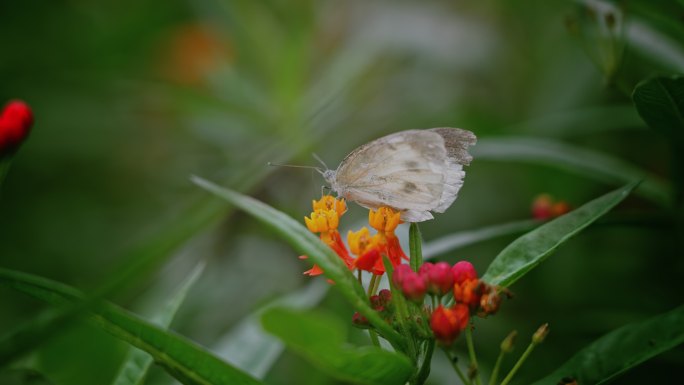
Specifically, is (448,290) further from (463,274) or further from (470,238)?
(470,238)

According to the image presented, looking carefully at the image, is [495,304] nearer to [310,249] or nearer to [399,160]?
[310,249]

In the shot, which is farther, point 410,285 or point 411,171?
point 411,171

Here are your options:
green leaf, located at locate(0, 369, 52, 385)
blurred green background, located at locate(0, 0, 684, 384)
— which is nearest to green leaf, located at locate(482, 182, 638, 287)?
blurred green background, located at locate(0, 0, 684, 384)

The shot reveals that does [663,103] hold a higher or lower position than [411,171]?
higher

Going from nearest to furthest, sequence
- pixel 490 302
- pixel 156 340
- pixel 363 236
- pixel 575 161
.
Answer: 1. pixel 156 340
2. pixel 490 302
3. pixel 363 236
4. pixel 575 161

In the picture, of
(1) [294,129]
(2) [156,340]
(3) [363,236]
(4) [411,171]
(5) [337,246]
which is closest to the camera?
(2) [156,340]

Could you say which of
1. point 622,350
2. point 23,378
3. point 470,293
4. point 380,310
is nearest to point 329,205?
point 380,310
